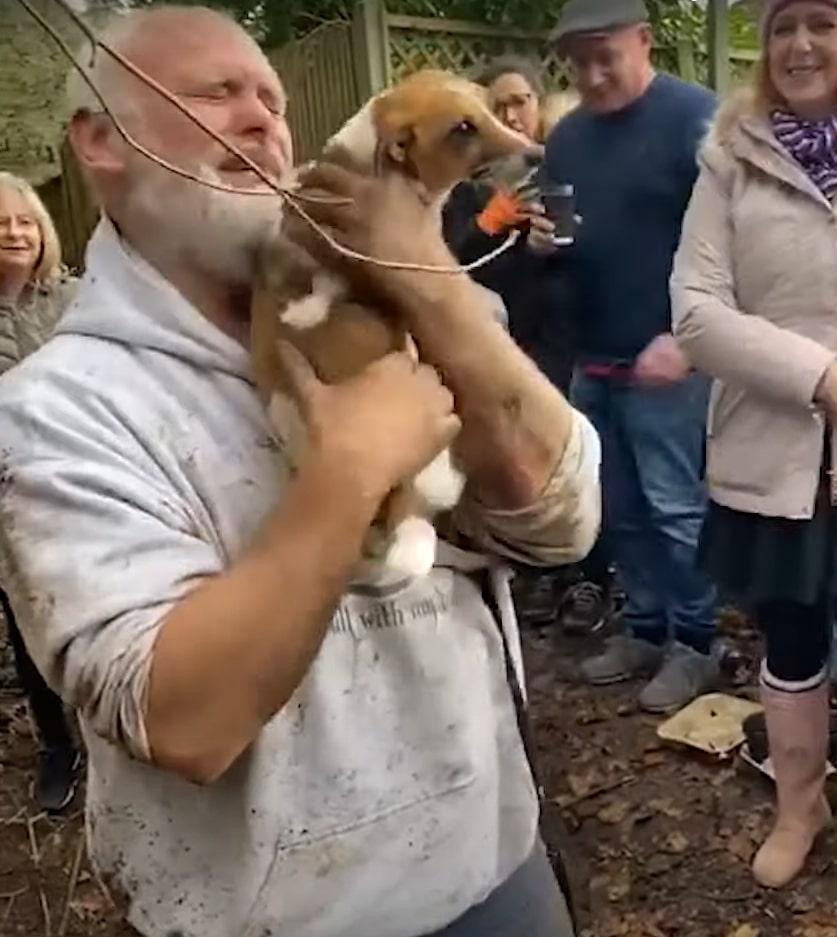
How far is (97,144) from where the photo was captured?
1.05 metres

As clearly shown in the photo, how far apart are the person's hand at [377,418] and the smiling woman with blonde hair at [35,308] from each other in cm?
202

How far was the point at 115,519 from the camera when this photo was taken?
92cm

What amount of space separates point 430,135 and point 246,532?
334mm

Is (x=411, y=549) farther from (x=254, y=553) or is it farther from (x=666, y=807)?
(x=666, y=807)

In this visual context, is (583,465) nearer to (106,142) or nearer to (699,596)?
(106,142)

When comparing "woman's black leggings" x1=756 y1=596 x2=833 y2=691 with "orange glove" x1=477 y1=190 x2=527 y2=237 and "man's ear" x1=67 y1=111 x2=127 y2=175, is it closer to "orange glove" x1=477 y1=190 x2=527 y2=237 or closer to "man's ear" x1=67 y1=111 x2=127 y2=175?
"orange glove" x1=477 y1=190 x2=527 y2=237

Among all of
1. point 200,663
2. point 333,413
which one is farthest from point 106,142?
point 200,663

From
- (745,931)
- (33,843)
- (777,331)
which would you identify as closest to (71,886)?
(33,843)

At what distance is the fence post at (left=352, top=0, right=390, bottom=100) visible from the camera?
1.69 meters

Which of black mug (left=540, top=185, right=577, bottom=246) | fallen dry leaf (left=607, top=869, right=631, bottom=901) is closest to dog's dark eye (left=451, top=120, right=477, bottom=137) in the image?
black mug (left=540, top=185, right=577, bottom=246)

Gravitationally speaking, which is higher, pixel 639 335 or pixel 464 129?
pixel 464 129

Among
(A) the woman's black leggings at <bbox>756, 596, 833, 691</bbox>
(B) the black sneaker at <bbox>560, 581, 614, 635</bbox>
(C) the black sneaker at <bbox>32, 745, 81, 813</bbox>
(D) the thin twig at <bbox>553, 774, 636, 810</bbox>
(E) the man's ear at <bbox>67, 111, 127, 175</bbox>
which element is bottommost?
(B) the black sneaker at <bbox>560, 581, 614, 635</bbox>

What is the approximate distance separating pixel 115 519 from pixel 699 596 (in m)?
2.35

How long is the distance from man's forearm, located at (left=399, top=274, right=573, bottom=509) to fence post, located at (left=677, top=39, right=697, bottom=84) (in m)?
2.42
